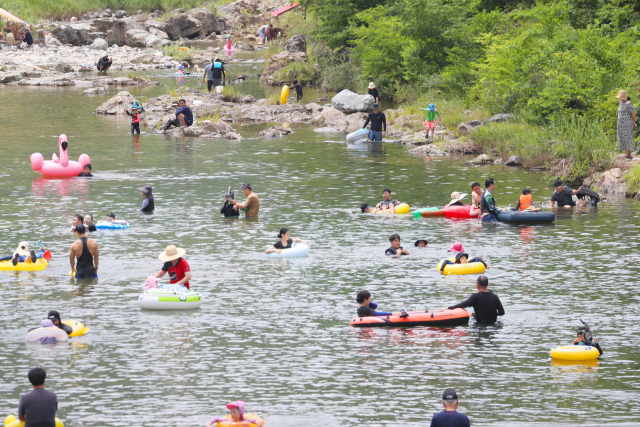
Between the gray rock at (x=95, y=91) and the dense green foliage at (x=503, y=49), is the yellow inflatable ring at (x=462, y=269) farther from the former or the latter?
the gray rock at (x=95, y=91)

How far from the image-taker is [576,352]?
1532cm

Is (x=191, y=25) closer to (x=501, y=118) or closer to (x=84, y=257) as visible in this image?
(x=501, y=118)

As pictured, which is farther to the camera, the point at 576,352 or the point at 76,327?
the point at 76,327

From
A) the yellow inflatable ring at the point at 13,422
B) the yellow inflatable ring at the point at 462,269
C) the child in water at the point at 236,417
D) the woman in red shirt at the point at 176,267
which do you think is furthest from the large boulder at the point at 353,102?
the yellow inflatable ring at the point at 13,422

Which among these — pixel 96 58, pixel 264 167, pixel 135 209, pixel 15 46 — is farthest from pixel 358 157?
pixel 15 46

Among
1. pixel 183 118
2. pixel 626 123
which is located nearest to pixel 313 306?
pixel 626 123

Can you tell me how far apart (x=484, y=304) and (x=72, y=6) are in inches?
3898

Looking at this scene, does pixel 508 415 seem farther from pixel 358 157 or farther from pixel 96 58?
pixel 96 58

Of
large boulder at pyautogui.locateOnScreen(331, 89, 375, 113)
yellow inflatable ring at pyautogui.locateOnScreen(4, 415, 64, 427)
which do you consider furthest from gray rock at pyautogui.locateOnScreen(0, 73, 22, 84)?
yellow inflatable ring at pyautogui.locateOnScreen(4, 415, 64, 427)

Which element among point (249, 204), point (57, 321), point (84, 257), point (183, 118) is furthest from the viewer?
point (183, 118)

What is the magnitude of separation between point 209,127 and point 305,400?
32869 millimetres

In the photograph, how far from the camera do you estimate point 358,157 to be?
38.8 m

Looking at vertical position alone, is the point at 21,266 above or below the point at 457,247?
below

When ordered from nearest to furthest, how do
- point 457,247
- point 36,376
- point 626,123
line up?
point 36,376 → point 457,247 → point 626,123
